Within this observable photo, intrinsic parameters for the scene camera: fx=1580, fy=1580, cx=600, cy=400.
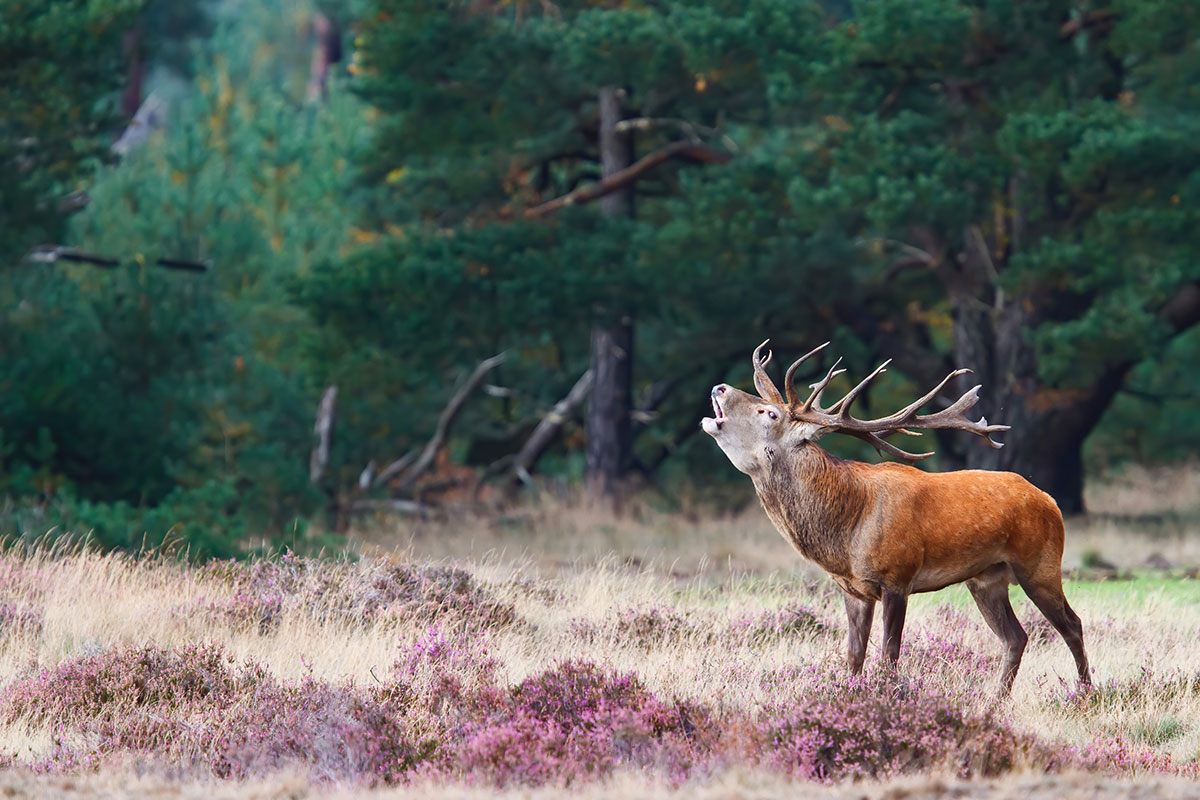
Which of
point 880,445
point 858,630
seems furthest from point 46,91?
point 858,630

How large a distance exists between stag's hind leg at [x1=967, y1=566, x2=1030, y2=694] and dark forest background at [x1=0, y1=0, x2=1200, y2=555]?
28.2 ft

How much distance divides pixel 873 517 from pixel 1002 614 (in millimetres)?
1154

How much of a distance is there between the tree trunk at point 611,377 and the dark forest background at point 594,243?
0.05 m

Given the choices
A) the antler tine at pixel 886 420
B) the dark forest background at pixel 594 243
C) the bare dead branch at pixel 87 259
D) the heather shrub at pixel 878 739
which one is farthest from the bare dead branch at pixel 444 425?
the heather shrub at pixel 878 739

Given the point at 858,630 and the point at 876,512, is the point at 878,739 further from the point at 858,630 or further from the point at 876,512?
the point at 876,512

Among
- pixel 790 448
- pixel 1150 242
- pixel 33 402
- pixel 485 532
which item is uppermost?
pixel 1150 242

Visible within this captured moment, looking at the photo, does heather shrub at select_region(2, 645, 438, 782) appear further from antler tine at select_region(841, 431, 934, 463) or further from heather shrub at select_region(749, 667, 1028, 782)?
antler tine at select_region(841, 431, 934, 463)

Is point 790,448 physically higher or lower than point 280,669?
higher

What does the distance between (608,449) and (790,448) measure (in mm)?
15609

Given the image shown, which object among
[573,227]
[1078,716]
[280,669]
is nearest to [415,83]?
[573,227]

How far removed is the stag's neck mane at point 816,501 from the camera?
7938 millimetres

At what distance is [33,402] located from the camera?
18375 millimetres

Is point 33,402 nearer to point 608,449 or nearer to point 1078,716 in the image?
point 608,449

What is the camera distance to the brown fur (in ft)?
25.9
